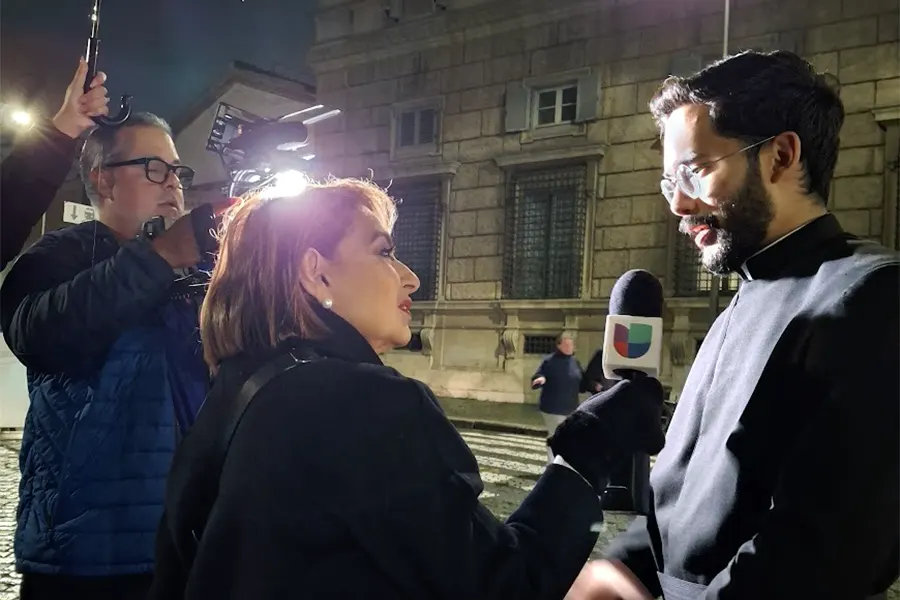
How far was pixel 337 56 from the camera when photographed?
30.8 ft

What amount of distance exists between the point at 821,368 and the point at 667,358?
6429 mm

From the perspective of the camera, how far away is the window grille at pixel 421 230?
9.09 m

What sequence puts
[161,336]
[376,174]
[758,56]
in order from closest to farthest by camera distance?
[758,56] → [161,336] → [376,174]

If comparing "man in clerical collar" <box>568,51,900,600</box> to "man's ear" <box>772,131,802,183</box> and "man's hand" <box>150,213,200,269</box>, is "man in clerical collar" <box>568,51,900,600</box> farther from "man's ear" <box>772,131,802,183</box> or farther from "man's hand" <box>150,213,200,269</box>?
"man's hand" <box>150,213,200,269</box>

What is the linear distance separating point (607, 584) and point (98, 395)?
928 millimetres

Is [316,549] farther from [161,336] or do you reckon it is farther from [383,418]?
[161,336]

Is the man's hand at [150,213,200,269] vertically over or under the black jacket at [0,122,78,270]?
under

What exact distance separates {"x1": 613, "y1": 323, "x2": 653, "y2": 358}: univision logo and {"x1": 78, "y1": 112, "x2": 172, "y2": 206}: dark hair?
108cm

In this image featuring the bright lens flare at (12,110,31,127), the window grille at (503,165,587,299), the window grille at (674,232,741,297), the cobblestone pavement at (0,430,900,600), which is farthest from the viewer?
the window grille at (503,165,587,299)

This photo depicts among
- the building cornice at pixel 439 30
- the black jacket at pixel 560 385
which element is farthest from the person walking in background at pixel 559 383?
the building cornice at pixel 439 30

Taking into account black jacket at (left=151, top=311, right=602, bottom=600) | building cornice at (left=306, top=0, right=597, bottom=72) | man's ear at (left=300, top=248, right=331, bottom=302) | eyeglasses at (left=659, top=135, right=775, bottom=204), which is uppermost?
building cornice at (left=306, top=0, right=597, bottom=72)

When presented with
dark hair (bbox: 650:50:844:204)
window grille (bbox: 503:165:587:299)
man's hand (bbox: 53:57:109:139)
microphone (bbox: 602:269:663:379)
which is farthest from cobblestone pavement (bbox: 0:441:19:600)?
window grille (bbox: 503:165:587:299)

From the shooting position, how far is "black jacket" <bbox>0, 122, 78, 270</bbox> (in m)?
1.27

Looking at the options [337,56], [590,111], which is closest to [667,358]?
[590,111]
